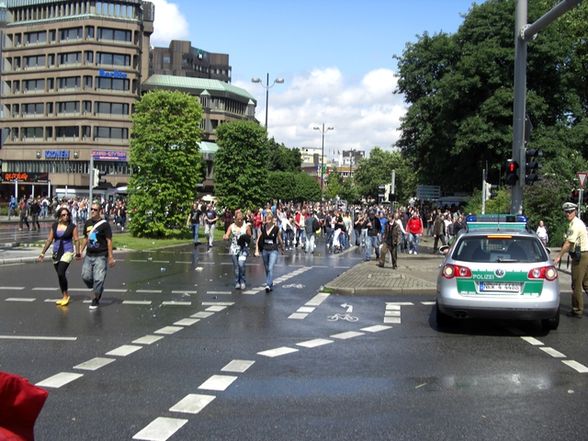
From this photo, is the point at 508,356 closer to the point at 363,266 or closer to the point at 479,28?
the point at 363,266

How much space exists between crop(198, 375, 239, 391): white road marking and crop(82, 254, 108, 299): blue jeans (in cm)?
542

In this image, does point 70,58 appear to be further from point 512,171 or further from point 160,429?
point 160,429

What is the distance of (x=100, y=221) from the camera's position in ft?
38.4

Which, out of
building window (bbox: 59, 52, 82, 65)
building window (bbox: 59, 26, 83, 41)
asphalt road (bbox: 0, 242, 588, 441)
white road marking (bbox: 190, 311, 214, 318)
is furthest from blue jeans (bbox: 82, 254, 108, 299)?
building window (bbox: 59, 26, 83, 41)

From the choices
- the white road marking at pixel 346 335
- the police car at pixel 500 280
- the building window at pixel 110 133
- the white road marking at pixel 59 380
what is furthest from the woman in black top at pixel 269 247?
the building window at pixel 110 133

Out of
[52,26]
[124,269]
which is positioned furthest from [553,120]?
[52,26]

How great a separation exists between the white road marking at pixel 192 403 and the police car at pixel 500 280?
177 inches

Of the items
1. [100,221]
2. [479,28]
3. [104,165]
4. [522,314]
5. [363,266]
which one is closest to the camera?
[522,314]

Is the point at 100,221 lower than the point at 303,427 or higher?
higher

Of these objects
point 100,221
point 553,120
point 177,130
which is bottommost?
point 100,221

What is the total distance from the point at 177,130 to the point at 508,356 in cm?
2604

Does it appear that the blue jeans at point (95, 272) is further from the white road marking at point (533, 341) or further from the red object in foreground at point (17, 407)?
the red object in foreground at point (17, 407)

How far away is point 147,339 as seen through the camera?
343 inches

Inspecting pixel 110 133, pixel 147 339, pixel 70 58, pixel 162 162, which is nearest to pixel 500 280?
pixel 147 339
